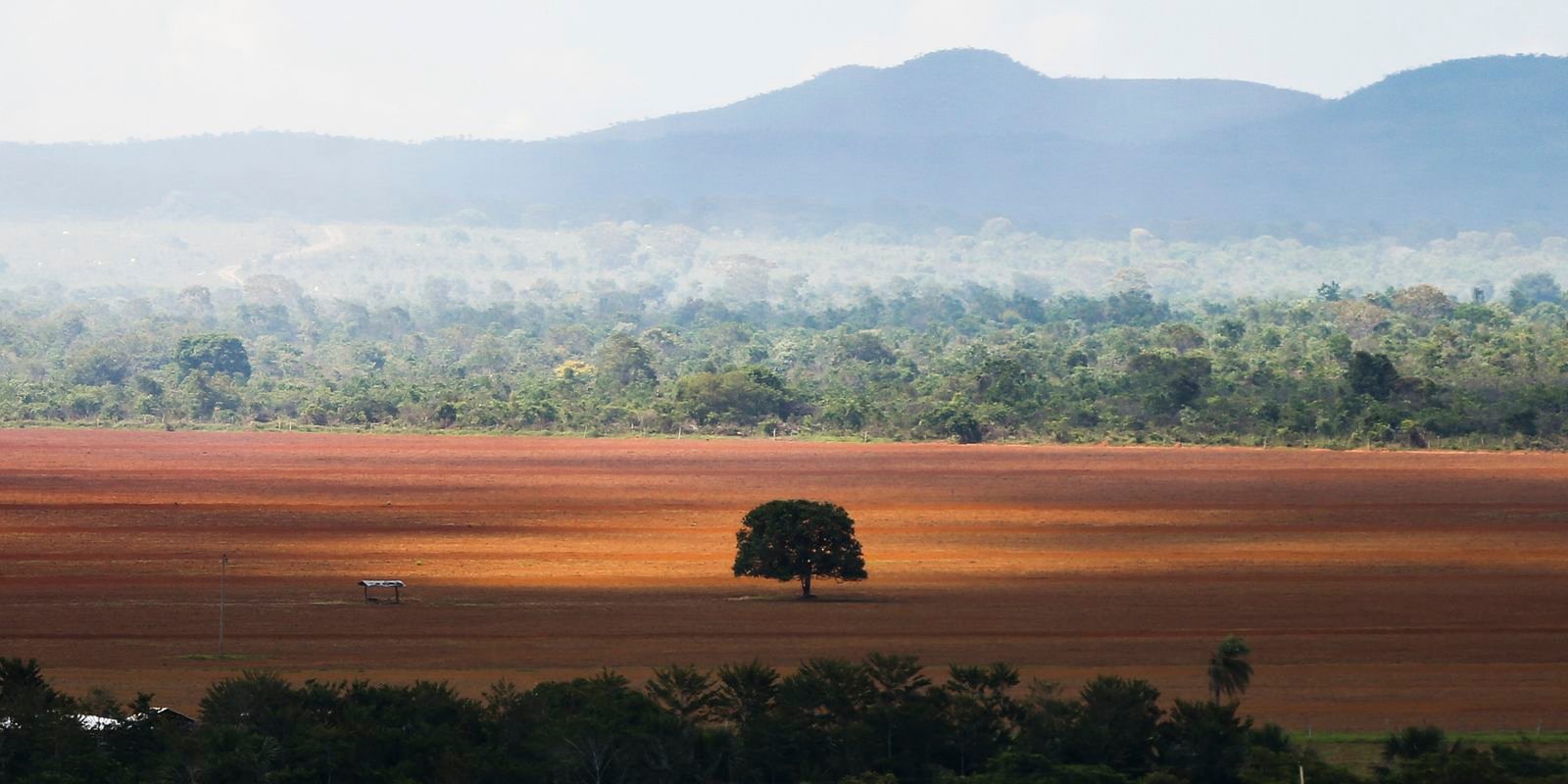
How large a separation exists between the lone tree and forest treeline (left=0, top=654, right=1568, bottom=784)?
20.3 m

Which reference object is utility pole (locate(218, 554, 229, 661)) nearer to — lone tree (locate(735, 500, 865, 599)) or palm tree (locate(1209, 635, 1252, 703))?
lone tree (locate(735, 500, 865, 599))

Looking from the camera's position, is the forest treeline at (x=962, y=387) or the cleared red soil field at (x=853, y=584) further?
the forest treeline at (x=962, y=387)

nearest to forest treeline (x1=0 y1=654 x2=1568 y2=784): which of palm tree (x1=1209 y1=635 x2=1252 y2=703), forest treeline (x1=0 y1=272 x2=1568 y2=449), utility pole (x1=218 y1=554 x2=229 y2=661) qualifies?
palm tree (x1=1209 y1=635 x2=1252 y2=703)

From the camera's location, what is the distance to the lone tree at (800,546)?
53.2 meters

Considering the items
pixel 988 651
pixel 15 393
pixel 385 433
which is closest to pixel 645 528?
pixel 988 651

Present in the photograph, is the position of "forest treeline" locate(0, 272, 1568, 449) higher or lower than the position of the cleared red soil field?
higher

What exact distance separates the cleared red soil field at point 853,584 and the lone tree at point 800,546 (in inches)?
28.2

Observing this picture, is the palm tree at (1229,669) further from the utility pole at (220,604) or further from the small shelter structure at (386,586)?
the small shelter structure at (386,586)

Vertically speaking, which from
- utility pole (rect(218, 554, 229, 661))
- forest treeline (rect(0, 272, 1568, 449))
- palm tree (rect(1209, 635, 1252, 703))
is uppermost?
forest treeline (rect(0, 272, 1568, 449))

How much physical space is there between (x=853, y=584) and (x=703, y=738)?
24676 mm

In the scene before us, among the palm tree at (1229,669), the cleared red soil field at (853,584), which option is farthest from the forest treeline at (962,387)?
the palm tree at (1229,669)

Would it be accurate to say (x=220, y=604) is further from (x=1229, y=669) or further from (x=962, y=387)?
(x=962, y=387)

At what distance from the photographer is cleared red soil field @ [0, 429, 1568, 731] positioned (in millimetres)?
41812

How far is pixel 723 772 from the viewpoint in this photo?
30188mm
